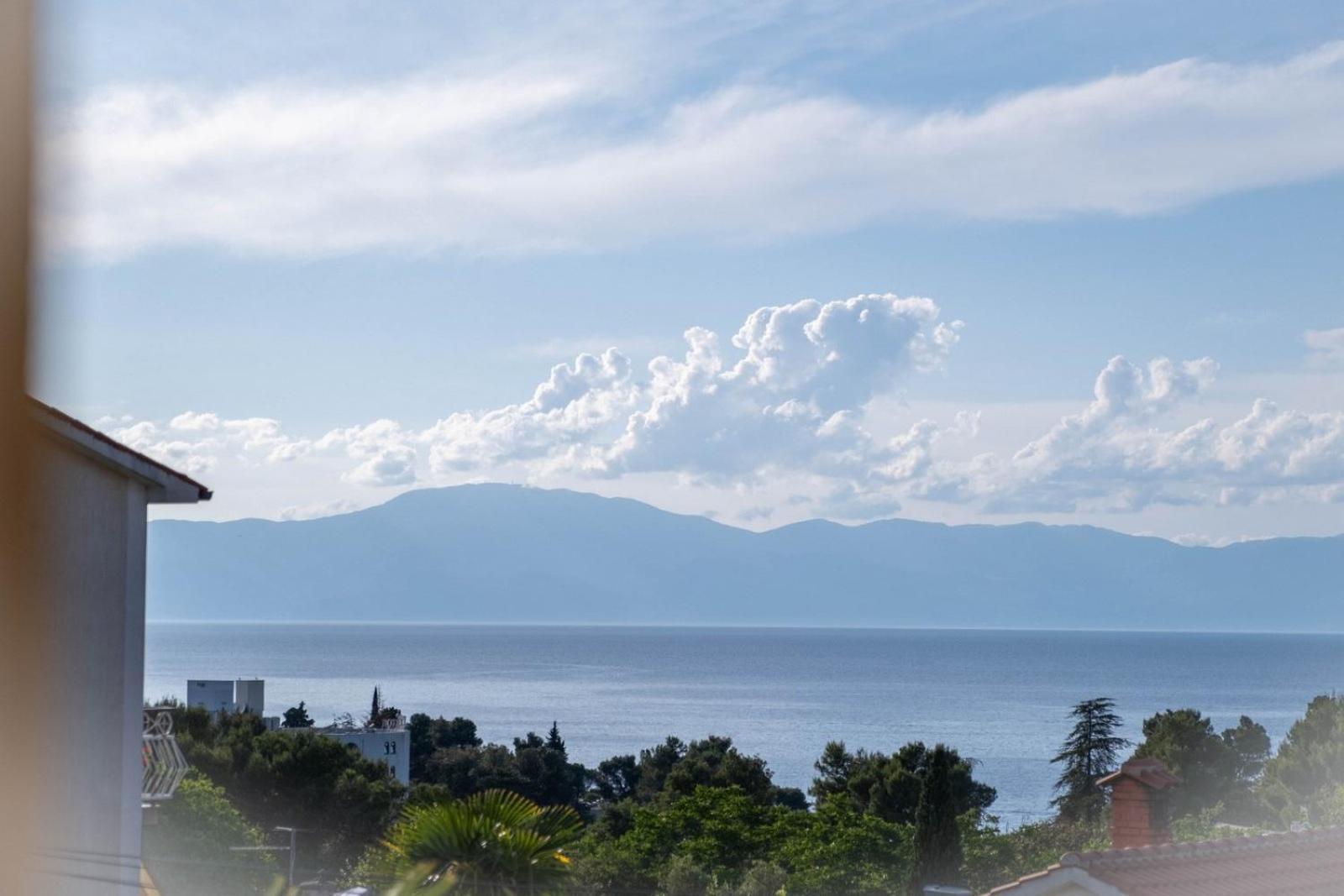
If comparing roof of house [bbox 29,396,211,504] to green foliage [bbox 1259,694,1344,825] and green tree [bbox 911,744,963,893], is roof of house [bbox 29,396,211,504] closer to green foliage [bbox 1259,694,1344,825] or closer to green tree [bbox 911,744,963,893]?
green tree [bbox 911,744,963,893]

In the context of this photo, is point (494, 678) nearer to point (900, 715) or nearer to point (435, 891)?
point (900, 715)

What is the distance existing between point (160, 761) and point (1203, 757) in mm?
52087

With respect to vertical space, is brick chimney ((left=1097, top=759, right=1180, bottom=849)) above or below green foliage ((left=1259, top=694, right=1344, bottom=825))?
above

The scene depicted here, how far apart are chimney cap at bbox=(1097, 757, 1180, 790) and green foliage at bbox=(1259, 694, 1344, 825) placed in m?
30.6

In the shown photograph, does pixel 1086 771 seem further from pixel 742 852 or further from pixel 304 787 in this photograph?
pixel 304 787

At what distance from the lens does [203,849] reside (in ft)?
98.8

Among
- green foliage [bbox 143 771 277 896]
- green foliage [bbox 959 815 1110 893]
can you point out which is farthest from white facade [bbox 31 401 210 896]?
green foliage [bbox 959 815 1110 893]

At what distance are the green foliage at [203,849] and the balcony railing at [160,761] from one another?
2114 centimetres

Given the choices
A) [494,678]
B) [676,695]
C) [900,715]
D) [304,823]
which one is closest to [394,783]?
[304,823]

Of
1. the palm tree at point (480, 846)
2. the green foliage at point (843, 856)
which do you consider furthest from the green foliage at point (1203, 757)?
the palm tree at point (480, 846)

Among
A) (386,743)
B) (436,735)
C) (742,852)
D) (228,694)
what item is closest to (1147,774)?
(742,852)

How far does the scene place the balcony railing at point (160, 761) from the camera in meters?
8.10

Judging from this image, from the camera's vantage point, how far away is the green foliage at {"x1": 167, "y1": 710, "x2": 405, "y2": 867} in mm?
40125

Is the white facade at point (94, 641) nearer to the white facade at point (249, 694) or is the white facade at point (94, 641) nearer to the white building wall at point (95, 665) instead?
the white building wall at point (95, 665)
